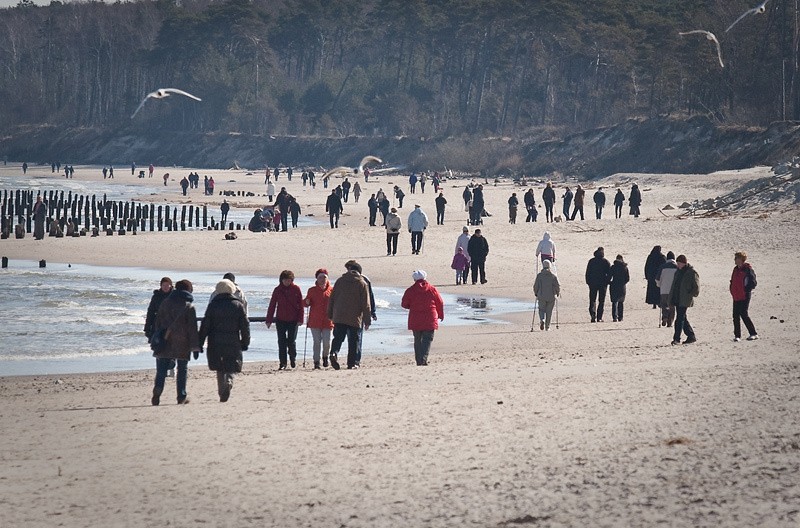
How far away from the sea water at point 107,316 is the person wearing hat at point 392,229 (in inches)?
151

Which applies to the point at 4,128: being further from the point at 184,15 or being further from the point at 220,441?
the point at 220,441

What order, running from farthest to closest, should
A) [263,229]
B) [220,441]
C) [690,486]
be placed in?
[263,229] < [220,441] < [690,486]

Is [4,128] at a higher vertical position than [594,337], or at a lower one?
higher

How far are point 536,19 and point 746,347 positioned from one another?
78.1 meters

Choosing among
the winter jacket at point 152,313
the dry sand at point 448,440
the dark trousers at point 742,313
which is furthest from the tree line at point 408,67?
the winter jacket at point 152,313

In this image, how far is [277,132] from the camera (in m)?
118

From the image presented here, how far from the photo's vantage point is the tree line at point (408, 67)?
7625 centimetres

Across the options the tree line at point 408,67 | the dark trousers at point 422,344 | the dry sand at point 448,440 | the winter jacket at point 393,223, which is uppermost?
the tree line at point 408,67

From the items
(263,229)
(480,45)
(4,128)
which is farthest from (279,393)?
(4,128)

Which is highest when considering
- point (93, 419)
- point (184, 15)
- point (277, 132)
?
point (184, 15)

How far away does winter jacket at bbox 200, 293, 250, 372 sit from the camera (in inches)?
475

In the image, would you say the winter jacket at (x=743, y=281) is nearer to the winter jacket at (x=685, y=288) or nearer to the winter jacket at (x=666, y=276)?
the winter jacket at (x=685, y=288)

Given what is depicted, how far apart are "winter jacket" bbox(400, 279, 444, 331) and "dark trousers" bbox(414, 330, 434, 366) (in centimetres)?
12

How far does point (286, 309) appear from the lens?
48.5 ft
